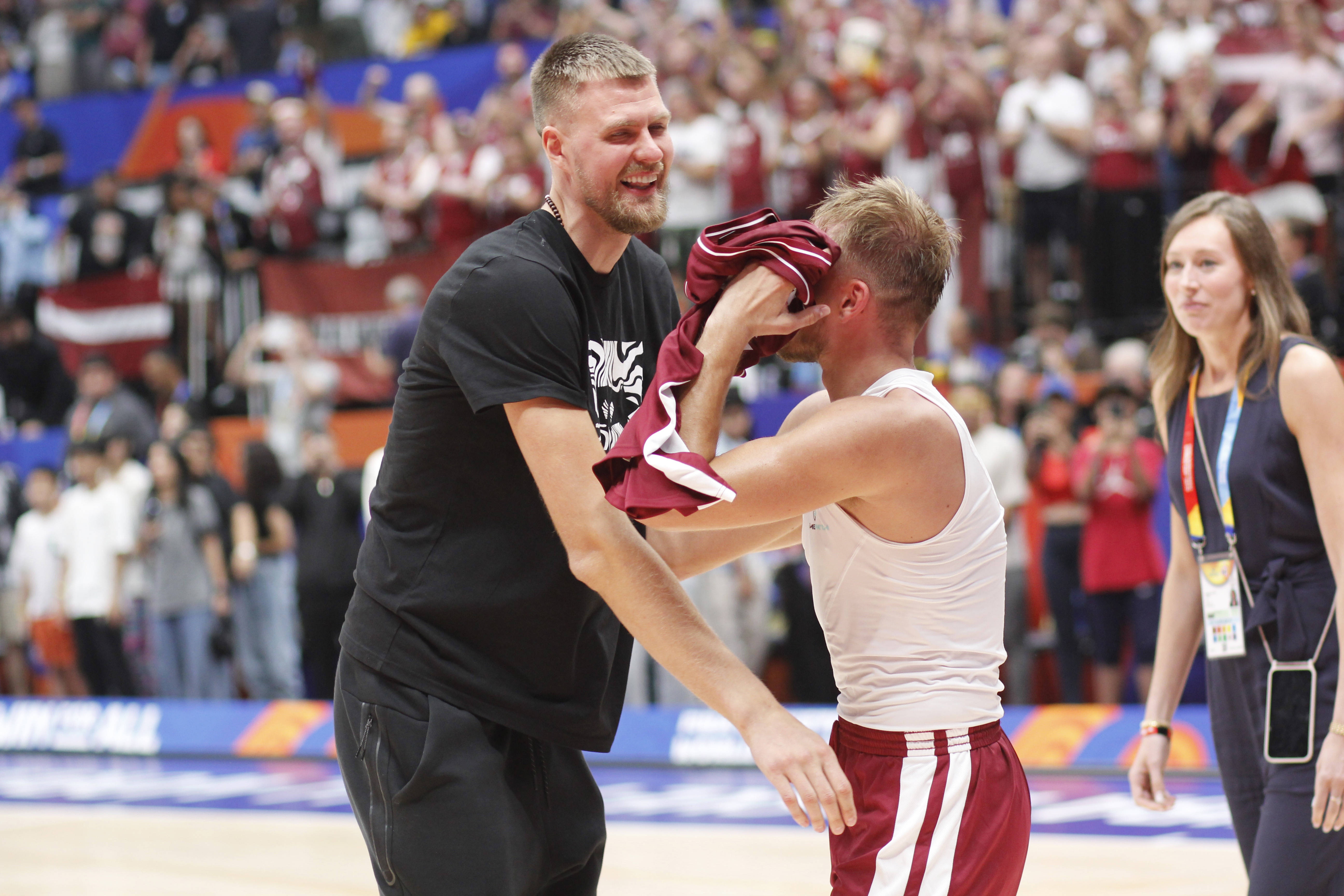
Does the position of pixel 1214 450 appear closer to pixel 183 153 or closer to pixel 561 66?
pixel 561 66

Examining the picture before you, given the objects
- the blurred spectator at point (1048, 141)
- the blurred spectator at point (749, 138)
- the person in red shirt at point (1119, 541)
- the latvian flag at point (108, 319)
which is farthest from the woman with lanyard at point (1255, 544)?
the latvian flag at point (108, 319)

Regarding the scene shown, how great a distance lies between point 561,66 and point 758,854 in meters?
4.51

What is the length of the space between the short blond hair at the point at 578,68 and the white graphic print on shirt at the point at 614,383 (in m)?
0.42

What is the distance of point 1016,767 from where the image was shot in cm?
263

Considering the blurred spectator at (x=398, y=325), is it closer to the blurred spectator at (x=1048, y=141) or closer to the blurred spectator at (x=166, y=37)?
the blurred spectator at (x=1048, y=141)

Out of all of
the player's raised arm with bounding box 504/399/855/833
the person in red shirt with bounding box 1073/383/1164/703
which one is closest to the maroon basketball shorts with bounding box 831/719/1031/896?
the player's raised arm with bounding box 504/399/855/833

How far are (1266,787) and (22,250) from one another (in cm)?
1466

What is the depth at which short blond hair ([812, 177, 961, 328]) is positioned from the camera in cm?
253

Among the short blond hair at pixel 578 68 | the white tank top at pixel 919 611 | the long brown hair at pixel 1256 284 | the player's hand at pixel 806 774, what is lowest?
the player's hand at pixel 806 774

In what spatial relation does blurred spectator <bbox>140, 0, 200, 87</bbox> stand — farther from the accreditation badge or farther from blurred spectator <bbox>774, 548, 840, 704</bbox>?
the accreditation badge

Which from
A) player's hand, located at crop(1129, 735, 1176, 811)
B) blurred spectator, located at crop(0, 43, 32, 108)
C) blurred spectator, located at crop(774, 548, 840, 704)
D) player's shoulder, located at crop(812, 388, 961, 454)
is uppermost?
blurred spectator, located at crop(0, 43, 32, 108)

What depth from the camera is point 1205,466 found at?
3.54 metres

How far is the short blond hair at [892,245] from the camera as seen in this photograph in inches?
99.6

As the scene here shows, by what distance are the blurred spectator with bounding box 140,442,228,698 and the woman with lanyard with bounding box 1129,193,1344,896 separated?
Answer: 7.94 m
